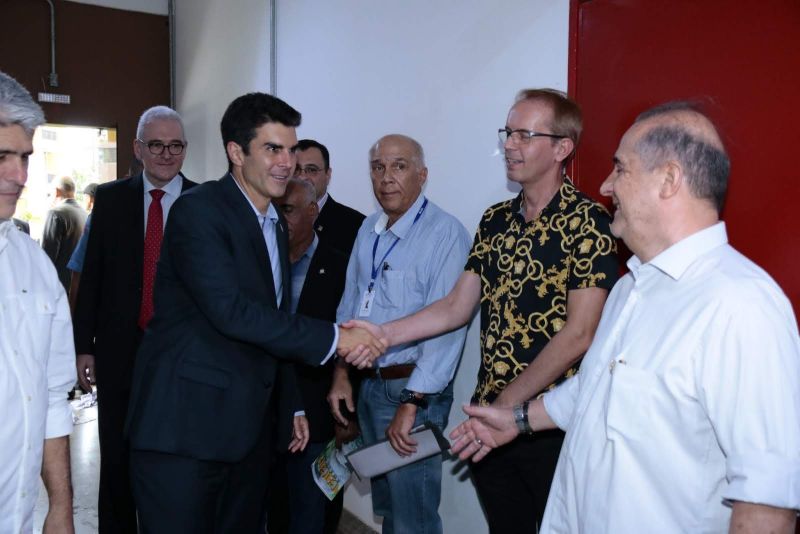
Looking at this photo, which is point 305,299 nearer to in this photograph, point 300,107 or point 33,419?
point 33,419

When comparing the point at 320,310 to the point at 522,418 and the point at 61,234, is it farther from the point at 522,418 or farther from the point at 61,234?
the point at 61,234

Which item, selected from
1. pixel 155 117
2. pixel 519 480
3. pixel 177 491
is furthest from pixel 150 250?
pixel 519 480

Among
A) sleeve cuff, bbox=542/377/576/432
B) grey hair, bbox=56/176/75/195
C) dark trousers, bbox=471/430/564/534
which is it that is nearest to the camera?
sleeve cuff, bbox=542/377/576/432

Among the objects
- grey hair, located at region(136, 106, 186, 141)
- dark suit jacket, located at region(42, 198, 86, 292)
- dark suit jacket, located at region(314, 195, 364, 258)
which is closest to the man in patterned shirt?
dark suit jacket, located at region(314, 195, 364, 258)

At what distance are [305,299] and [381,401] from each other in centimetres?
59

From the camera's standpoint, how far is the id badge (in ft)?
8.81

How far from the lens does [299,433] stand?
261cm

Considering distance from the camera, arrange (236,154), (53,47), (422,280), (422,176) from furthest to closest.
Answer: (53,47), (422,176), (422,280), (236,154)

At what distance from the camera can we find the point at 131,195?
130 inches

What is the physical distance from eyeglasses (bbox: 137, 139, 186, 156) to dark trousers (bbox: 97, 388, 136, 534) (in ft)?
3.69

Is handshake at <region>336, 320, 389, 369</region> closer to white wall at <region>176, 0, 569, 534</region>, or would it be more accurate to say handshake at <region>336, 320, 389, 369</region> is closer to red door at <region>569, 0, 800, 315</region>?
white wall at <region>176, 0, 569, 534</region>

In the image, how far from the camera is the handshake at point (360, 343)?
7.58 ft

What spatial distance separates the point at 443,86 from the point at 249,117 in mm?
1017

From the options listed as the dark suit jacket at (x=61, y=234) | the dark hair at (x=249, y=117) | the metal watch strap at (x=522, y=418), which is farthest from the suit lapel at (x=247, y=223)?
the dark suit jacket at (x=61, y=234)
